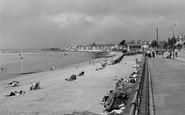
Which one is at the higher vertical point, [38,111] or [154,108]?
[154,108]

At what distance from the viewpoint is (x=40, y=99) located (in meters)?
16.4

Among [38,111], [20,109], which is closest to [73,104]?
[38,111]

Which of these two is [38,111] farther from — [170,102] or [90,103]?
[170,102]

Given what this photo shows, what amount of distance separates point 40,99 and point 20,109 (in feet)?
8.59

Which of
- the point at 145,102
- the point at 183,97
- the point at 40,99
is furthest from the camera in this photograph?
the point at 40,99

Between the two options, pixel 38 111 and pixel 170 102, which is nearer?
pixel 170 102

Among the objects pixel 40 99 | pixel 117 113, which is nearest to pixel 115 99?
pixel 117 113

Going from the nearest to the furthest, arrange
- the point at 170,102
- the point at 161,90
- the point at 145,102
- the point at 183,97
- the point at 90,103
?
1. the point at 145,102
2. the point at 170,102
3. the point at 183,97
4. the point at 161,90
5. the point at 90,103

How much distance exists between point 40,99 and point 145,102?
8.87 metres

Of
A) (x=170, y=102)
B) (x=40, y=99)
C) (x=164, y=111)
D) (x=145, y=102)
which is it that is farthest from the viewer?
(x=40, y=99)

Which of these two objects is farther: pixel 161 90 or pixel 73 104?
pixel 73 104

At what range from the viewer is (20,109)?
45.4 feet

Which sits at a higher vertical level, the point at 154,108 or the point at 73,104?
the point at 154,108

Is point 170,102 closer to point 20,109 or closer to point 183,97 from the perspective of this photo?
point 183,97
